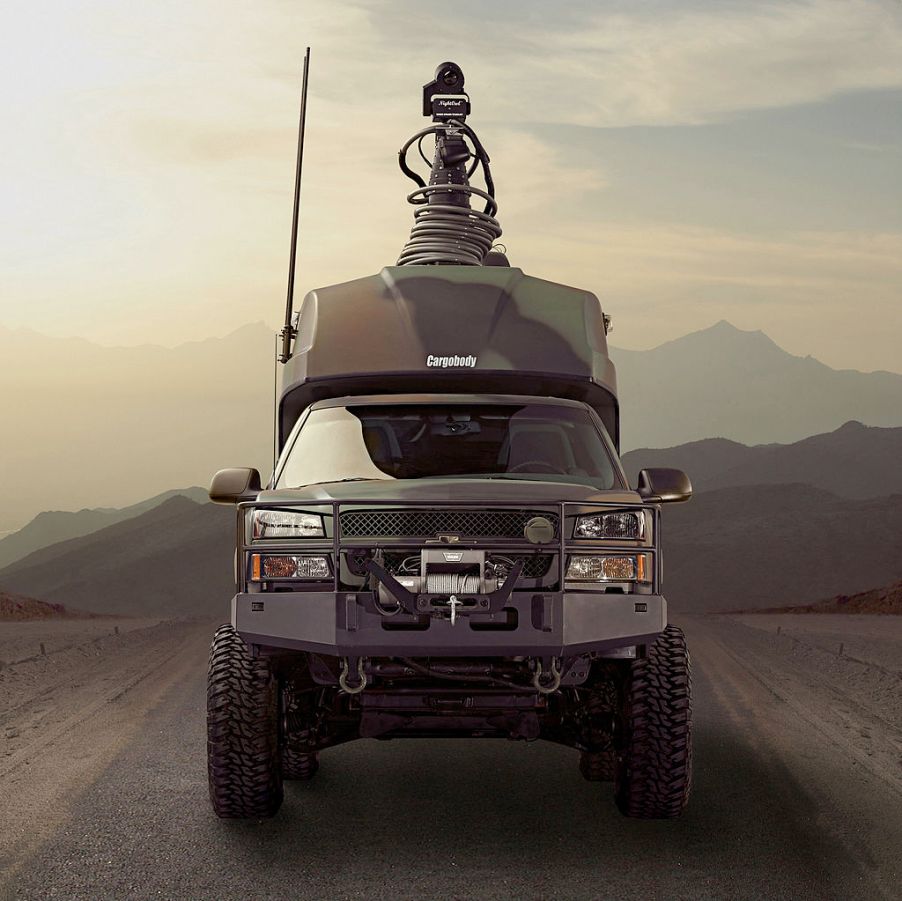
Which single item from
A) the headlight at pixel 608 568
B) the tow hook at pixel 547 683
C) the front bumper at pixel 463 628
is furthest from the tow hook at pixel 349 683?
the headlight at pixel 608 568

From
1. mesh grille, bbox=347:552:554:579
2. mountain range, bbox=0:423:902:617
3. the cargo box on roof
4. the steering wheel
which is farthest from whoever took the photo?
mountain range, bbox=0:423:902:617

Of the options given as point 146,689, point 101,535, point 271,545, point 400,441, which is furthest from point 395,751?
point 101,535

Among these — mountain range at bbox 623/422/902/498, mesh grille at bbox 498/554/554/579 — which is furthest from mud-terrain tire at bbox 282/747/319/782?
mountain range at bbox 623/422/902/498

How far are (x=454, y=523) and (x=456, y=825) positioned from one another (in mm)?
1745

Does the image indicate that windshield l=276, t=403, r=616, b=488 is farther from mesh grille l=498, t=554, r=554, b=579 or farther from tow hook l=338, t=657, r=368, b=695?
tow hook l=338, t=657, r=368, b=695

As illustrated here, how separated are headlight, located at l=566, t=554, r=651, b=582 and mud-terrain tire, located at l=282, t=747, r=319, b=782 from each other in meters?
2.70

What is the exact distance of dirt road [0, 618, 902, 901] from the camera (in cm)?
677

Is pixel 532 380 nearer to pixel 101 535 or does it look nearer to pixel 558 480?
pixel 558 480

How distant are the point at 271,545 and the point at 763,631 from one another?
20667 millimetres

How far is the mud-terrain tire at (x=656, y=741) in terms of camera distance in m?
8.07

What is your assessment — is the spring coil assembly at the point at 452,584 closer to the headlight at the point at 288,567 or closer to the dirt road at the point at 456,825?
the headlight at the point at 288,567

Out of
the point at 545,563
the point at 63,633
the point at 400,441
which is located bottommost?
the point at 63,633

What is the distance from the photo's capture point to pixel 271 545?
7.86 meters

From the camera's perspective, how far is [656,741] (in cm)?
809
